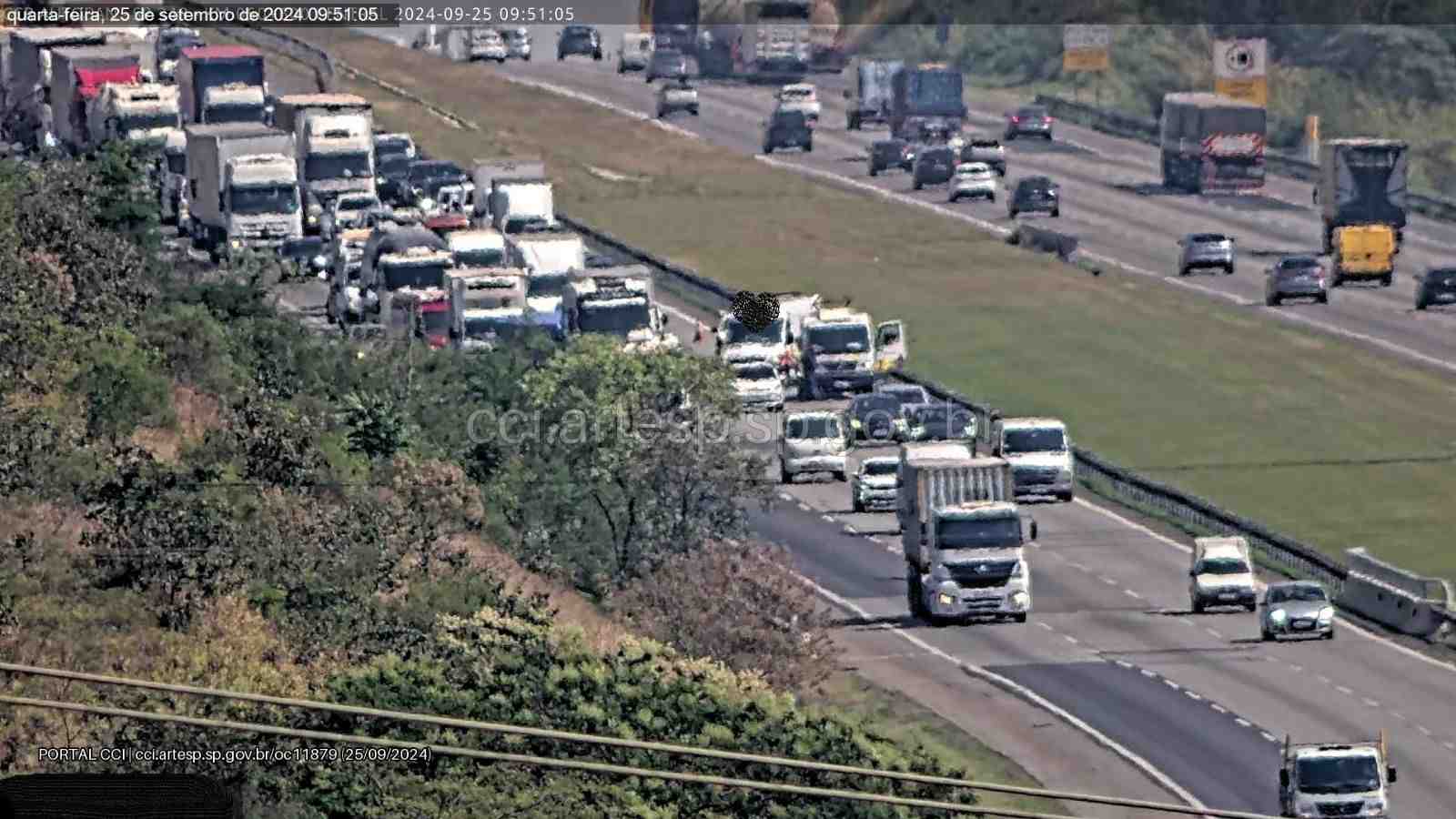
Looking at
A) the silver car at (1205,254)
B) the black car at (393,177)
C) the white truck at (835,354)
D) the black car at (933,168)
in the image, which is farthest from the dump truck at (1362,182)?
the black car at (393,177)

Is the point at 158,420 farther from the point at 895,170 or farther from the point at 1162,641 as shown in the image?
the point at 895,170

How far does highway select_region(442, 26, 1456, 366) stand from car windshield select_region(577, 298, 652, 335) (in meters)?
28.5

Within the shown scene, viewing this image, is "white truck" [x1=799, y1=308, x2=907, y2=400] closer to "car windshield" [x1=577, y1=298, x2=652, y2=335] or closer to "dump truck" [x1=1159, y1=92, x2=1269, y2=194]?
"car windshield" [x1=577, y1=298, x2=652, y2=335]

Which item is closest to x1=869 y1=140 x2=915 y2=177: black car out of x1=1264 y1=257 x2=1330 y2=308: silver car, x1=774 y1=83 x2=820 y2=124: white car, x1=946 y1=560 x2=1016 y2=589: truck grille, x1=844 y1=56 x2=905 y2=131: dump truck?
x1=844 y1=56 x2=905 y2=131: dump truck

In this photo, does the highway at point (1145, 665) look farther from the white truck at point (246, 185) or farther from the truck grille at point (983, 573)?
the white truck at point (246, 185)

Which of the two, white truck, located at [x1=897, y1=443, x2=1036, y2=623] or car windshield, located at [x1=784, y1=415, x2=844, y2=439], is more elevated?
white truck, located at [x1=897, y1=443, x2=1036, y2=623]

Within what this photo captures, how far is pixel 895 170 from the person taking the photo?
145 metres

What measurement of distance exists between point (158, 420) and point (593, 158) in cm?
7745

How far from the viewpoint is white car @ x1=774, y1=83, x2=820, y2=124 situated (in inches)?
6209

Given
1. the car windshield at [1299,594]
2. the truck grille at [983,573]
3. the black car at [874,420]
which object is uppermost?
the truck grille at [983,573]

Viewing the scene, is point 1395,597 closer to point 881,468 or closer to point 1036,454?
point 1036,454

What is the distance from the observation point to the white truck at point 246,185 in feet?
327

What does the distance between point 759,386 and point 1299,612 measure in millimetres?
25237

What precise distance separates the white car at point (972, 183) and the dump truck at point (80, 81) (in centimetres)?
3590
